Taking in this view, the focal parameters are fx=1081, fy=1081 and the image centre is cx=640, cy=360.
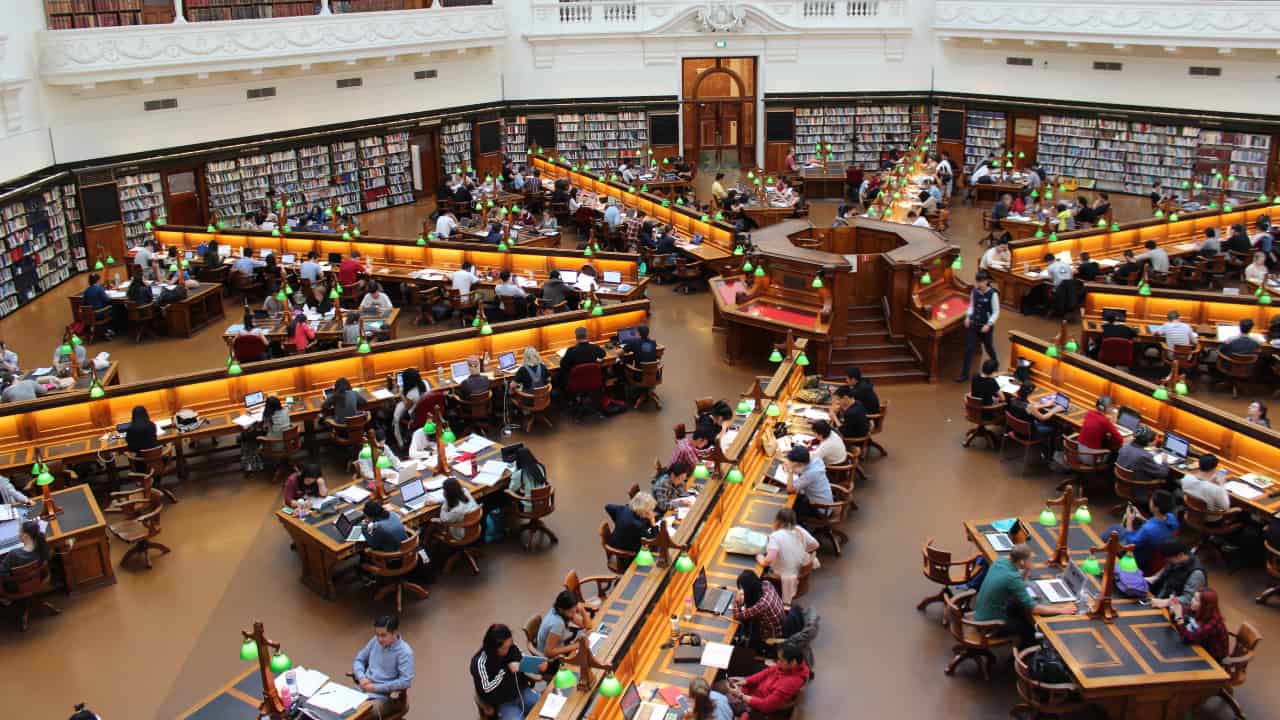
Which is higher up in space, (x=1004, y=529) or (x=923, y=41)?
(x=923, y=41)

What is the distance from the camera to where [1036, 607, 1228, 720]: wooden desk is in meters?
7.11

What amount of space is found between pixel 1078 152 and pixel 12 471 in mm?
22267

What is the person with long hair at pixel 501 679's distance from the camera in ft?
23.8

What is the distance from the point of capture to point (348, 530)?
953 cm

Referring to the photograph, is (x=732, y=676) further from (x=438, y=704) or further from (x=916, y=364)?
(x=916, y=364)

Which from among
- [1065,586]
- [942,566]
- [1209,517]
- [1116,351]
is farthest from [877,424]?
[1116,351]

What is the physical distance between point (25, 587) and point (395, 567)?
3082 millimetres

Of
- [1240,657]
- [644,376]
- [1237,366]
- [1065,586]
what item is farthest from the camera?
[644,376]

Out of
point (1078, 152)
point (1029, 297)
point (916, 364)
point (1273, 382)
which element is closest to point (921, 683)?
point (916, 364)

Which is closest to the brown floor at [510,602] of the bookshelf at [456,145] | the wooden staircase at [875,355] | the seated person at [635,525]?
the seated person at [635,525]

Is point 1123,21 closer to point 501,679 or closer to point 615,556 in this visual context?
point 615,556

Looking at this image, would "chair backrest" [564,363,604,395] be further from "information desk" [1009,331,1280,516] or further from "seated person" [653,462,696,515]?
"information desk" [1009,331,1280,516]

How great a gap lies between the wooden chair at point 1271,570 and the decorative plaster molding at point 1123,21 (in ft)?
50.6

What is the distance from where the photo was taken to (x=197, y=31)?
2017 cm
